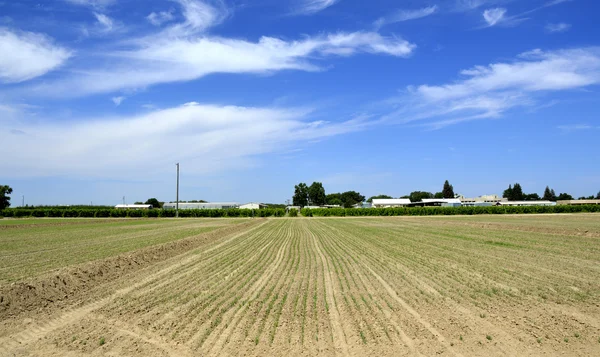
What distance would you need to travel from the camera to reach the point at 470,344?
7645mm

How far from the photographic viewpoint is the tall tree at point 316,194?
198 metres

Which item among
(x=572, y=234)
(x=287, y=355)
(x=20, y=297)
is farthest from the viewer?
(x=572, y=234)

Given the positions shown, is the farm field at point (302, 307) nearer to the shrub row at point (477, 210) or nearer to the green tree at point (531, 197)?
the shrub row at point (477, 210)

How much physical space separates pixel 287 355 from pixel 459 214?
84307mm

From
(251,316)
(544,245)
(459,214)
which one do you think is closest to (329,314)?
(251,316)

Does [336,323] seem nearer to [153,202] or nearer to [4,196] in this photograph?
[4,196]

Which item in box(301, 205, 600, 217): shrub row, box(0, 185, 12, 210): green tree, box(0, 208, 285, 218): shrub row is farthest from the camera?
box(0, 185, 12, 210): green tree

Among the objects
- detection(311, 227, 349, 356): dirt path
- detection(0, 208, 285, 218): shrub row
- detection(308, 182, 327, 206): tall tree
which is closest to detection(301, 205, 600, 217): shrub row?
detection(0, 208, 285, 218): shrub row

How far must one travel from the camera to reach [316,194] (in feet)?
648

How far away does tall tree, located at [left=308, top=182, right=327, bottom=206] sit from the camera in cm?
19762

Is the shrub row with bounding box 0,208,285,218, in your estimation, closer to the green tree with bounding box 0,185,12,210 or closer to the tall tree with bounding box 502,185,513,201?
the green tree with bounding box 0,185,12,210

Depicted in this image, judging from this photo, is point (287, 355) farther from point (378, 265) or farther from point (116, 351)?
point (378, 265)

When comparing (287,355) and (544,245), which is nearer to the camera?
(287,355)

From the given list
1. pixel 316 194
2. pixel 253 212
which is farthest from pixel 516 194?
pixel 253 212
